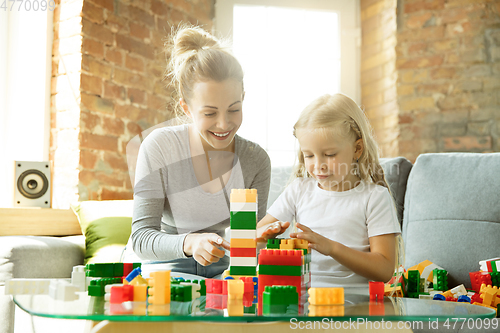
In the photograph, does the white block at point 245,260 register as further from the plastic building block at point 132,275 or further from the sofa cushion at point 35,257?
the sofa cushion at point 35,257

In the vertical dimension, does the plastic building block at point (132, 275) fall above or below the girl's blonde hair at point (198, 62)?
below

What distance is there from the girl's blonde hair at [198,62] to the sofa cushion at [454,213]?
0.80 m

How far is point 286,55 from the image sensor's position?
3.04 m

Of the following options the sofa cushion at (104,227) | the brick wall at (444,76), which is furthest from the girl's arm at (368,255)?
the brick wall at (444,76)

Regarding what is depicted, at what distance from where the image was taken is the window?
2906 mm

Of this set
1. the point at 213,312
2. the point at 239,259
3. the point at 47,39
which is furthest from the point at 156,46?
the point at 213,312

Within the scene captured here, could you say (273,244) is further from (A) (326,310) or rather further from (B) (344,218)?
(B) (344,218)

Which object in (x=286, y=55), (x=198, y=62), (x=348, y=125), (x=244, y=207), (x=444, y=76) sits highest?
(x=286, y=55)

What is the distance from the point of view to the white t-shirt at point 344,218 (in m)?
1.25

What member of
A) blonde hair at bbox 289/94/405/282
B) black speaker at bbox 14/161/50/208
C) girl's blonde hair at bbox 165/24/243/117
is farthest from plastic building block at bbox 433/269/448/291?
black speaker at bbox 14/161/50/208

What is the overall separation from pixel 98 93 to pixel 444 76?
1999 millimetres

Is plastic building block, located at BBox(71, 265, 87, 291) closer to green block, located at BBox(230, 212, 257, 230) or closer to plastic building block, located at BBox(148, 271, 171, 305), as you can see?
plastic building block, located at BBox(148, 271, 171, 305)

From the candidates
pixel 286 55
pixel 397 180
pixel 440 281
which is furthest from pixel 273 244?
pixel 286 55

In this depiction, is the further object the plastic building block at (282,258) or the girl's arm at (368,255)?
the girl's arm at (368,255)
